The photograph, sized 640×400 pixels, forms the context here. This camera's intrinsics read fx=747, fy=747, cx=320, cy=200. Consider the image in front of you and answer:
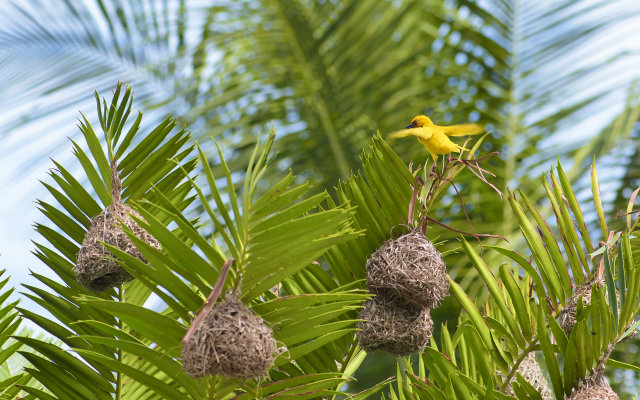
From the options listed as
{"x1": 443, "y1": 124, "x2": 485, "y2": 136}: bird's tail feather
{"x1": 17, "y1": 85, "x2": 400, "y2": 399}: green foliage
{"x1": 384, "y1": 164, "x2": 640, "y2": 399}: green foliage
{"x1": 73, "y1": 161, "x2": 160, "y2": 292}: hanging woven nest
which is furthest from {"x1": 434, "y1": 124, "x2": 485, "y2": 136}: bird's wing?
{"x1": 73, "y1": 161, "x2": 160, "y2": 292}: hanging woven nest

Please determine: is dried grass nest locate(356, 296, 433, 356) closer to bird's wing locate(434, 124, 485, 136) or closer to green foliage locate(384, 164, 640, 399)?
green foliage locate(384, 164, 640, 399)

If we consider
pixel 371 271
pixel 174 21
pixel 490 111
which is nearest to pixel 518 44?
pixel 490 111

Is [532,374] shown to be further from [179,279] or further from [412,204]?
[179,279]

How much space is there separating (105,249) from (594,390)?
0.81m

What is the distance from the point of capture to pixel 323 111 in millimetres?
3814

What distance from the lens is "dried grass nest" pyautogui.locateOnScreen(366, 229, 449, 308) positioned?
1.20 metres

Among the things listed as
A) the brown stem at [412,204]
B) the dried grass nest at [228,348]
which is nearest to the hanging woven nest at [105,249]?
the dried grass nest at [228,348]

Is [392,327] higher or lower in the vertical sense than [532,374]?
higher

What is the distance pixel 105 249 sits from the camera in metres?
1.21

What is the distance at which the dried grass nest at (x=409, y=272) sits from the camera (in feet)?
3.95

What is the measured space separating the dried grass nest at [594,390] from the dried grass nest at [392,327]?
10.0 inches

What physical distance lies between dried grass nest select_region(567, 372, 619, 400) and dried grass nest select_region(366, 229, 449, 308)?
26 cm

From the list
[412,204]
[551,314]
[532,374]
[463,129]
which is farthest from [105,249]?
[532,374]

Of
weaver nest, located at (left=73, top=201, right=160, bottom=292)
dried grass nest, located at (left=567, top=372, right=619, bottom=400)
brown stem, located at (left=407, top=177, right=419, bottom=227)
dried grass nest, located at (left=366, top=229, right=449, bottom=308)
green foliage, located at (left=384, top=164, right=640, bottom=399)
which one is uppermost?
weaver nest, located at (left=73, top=201, right=160, bottom=292)
